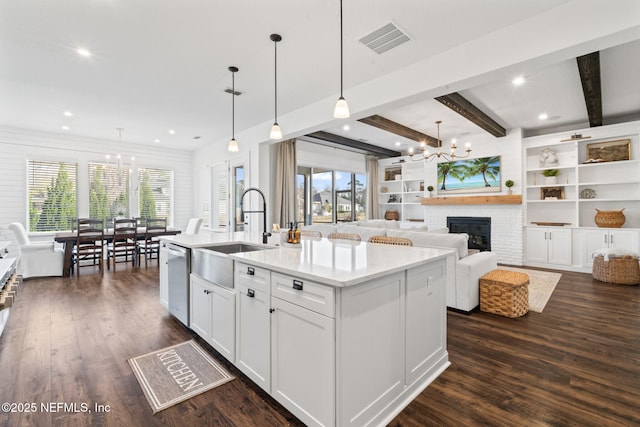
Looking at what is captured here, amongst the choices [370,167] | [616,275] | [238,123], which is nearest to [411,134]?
[370,167]

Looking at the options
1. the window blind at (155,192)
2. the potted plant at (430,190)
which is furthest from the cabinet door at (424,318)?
the window blind at (155,192)

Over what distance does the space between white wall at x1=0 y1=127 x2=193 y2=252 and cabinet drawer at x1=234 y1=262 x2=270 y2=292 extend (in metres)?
6.69

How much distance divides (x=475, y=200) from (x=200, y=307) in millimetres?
6259

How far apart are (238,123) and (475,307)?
16.7 feet

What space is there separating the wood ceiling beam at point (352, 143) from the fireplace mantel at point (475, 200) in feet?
6.64

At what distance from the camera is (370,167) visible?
8992mm

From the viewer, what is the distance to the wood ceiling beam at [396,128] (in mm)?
5312

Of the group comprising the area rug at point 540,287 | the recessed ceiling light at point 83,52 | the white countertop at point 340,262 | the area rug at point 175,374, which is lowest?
the area rug at point 175,374

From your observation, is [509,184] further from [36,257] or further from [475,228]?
[36,257]

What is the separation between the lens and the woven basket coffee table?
3.27 m

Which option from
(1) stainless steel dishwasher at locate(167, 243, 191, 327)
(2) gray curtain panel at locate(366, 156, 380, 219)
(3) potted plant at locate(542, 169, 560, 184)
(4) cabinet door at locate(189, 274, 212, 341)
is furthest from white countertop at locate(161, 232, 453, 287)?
(2) gray curtain panel at locate(366, 156, 380, 219)

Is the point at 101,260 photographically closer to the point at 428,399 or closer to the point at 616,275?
the point at 428,399

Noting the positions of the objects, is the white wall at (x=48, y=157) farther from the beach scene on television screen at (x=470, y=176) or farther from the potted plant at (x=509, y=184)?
the potted plant at (x=509, y=184)

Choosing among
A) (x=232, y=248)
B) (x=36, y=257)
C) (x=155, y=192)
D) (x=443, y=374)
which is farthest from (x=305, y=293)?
(x=155, y=192)
